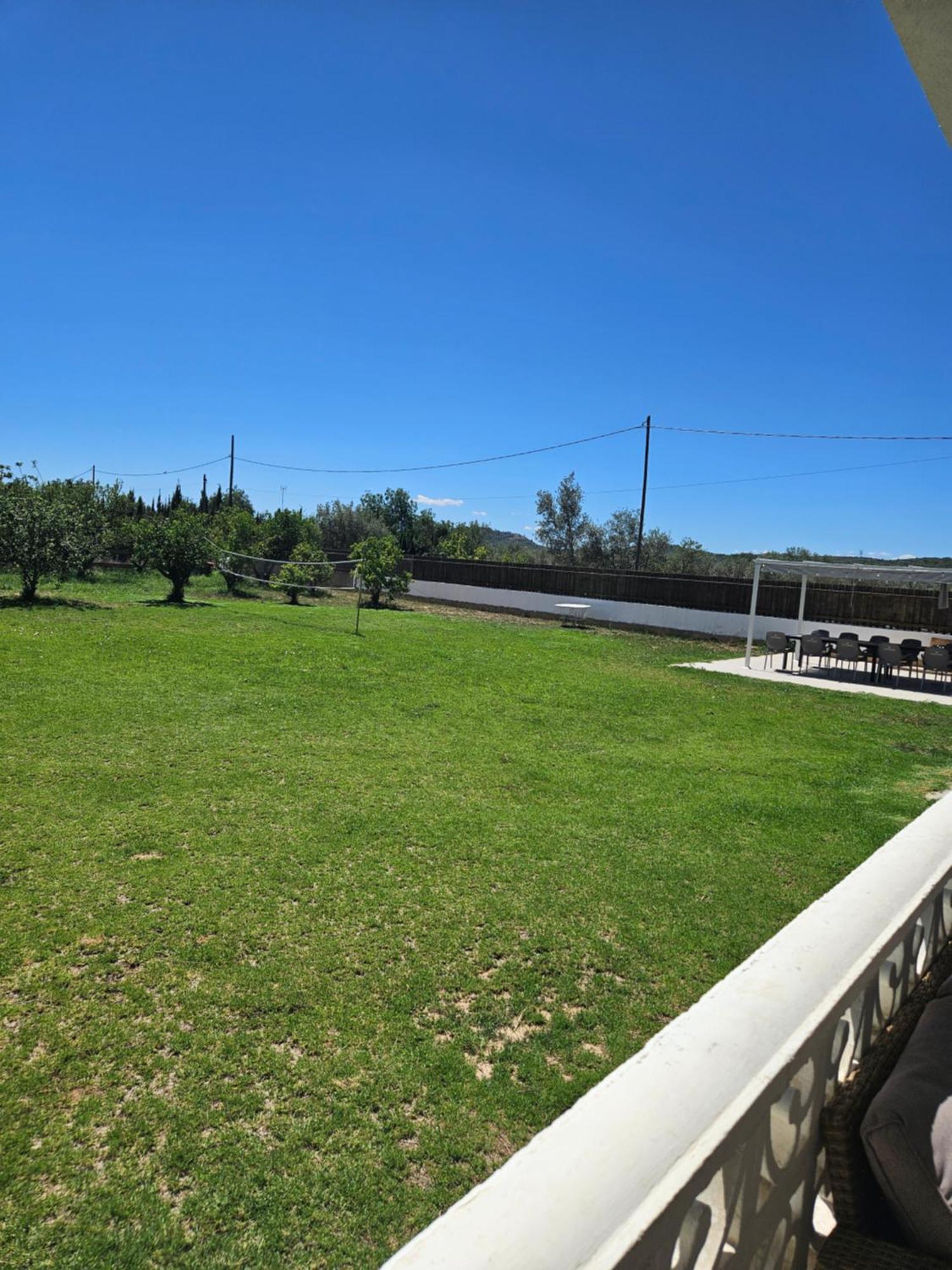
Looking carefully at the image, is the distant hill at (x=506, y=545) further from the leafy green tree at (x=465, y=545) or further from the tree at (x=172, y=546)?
the tree at (x=172, y=546)

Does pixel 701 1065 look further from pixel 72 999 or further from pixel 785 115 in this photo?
pixel 785 115

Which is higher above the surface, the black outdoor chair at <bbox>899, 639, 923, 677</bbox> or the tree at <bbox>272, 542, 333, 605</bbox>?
the tree at <bbox>272, 542, 333, 605</bbox>

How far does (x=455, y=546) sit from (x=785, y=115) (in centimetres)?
3323

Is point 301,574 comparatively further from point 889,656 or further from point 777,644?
point 889,656

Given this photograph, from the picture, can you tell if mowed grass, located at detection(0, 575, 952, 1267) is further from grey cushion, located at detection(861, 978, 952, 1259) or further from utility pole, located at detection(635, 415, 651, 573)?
utility pole, located at detection(635, 415, 651, 573)

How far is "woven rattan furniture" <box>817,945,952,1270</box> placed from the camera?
49.7 inches

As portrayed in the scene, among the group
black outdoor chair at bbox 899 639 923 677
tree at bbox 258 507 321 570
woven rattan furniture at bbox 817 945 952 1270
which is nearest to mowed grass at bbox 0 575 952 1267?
woven rattan furniture at bbox 817 945 952 1270

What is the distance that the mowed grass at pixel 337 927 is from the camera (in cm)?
208

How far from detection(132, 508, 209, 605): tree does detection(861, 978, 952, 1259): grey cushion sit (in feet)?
65.4

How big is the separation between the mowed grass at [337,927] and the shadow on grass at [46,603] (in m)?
8.36

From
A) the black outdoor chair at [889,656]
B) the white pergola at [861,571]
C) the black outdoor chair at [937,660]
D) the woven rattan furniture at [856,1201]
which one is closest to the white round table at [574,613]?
the white pergola at [861,571]

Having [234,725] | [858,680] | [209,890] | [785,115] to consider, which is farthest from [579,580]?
[209,890]

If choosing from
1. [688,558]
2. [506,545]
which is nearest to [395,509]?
[506,545]

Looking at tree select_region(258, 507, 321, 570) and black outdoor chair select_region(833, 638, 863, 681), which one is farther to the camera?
tree select_region(258, 507, 321, 570)
